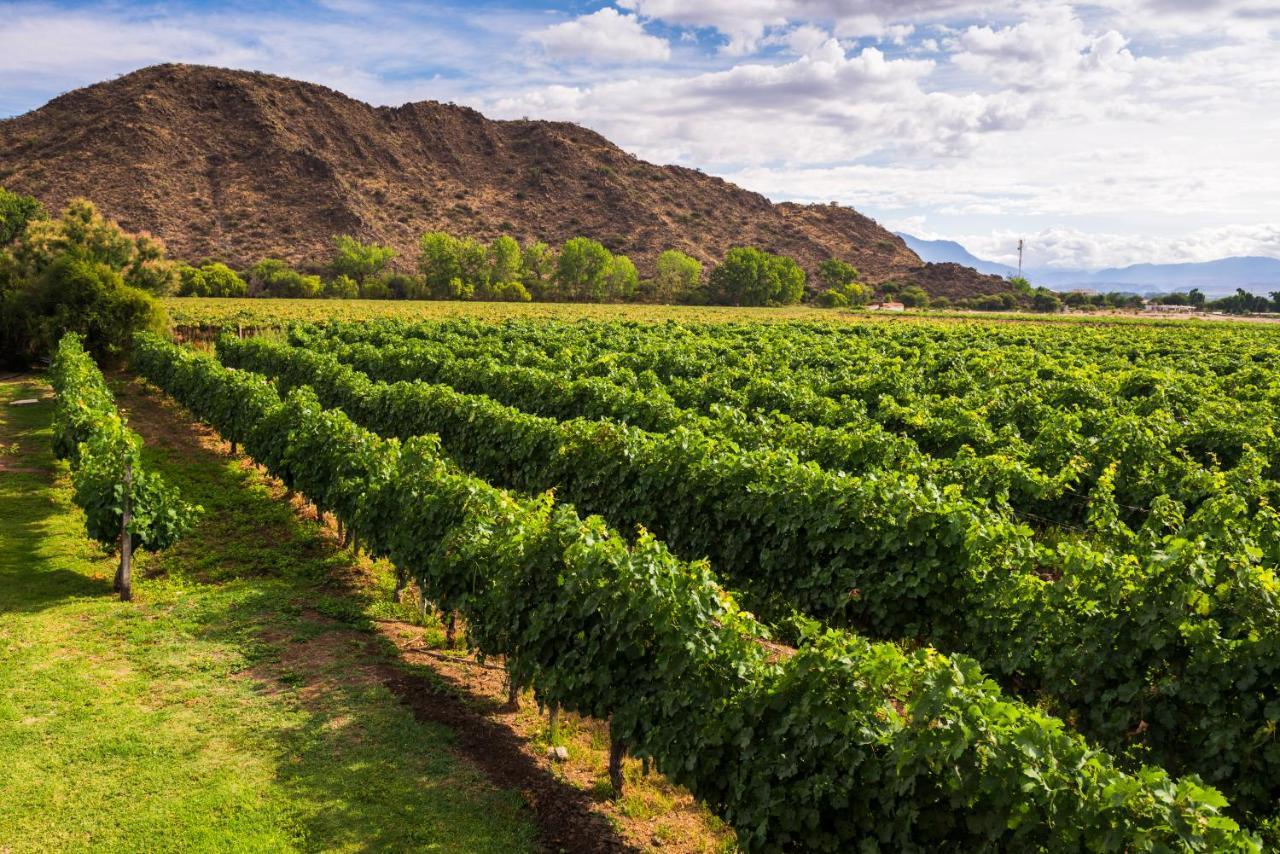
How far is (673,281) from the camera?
402 feet

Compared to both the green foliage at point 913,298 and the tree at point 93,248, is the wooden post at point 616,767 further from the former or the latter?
the green foliage at point 913,298

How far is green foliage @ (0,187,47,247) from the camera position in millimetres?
68562

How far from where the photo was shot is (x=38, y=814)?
299 inches

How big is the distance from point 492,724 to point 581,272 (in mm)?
108877

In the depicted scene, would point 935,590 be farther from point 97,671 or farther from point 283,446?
point 283,446

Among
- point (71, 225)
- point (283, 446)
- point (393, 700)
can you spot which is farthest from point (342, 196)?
point (393, 700)

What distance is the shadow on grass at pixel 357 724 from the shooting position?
7594mm

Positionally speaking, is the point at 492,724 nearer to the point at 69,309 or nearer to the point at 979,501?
the point at 979,501

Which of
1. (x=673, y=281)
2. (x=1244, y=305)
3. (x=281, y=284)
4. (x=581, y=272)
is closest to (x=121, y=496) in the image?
(x=281, y=284)

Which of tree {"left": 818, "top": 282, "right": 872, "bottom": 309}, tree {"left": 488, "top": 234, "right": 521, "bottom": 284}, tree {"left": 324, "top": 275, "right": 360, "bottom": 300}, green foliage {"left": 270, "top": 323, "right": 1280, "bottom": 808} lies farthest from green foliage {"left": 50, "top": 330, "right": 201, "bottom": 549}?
tree {"left": 818, "top": 282, "right": 872, "bottom": 309}

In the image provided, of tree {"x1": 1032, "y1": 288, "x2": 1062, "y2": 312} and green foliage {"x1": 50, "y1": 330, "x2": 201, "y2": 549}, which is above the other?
tree {"x1": 1032, "y1": 288, "x2": 1062, "y2": 312}

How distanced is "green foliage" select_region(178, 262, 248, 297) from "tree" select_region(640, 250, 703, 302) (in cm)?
5708

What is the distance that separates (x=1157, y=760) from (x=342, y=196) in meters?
149

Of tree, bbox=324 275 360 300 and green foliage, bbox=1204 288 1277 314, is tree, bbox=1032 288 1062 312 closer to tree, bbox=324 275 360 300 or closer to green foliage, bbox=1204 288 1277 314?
green foliage, bbox=1204 288 1277 314
